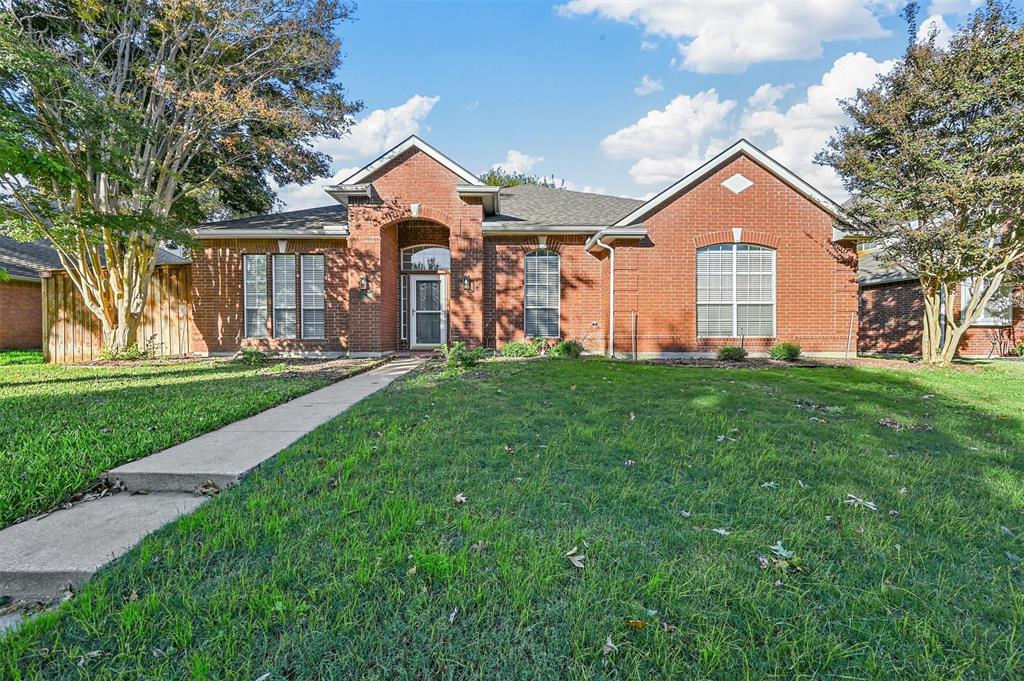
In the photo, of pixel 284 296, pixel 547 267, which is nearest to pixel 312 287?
pixel 284 296

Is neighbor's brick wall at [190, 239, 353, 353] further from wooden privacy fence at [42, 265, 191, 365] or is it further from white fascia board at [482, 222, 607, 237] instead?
white fascia board at [482, 222, 607, 237]

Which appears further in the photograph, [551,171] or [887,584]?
[551,171]

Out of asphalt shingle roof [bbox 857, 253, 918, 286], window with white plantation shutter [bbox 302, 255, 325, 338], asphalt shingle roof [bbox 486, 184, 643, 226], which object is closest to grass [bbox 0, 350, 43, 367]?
window with white plantation shutter [bbox 302, 255, 325, 338]

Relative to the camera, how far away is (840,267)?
38.8 feet

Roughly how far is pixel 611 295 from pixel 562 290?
1754 mm

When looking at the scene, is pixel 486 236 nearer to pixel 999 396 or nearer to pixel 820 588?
pixel 999 396

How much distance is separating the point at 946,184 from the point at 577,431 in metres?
10.6

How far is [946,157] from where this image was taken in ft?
31.5

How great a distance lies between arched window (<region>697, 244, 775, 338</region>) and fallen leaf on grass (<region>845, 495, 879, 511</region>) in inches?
375

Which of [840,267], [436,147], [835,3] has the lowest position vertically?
[840,267]

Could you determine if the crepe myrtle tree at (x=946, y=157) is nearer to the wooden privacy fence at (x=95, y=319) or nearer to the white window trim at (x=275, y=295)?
the white window trim at (x=275, y=295)

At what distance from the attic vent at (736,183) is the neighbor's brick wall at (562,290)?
3859 mm

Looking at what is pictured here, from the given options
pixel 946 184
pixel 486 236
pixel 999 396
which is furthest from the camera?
pixel 486 236

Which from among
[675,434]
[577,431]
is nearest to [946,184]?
[675,434]
